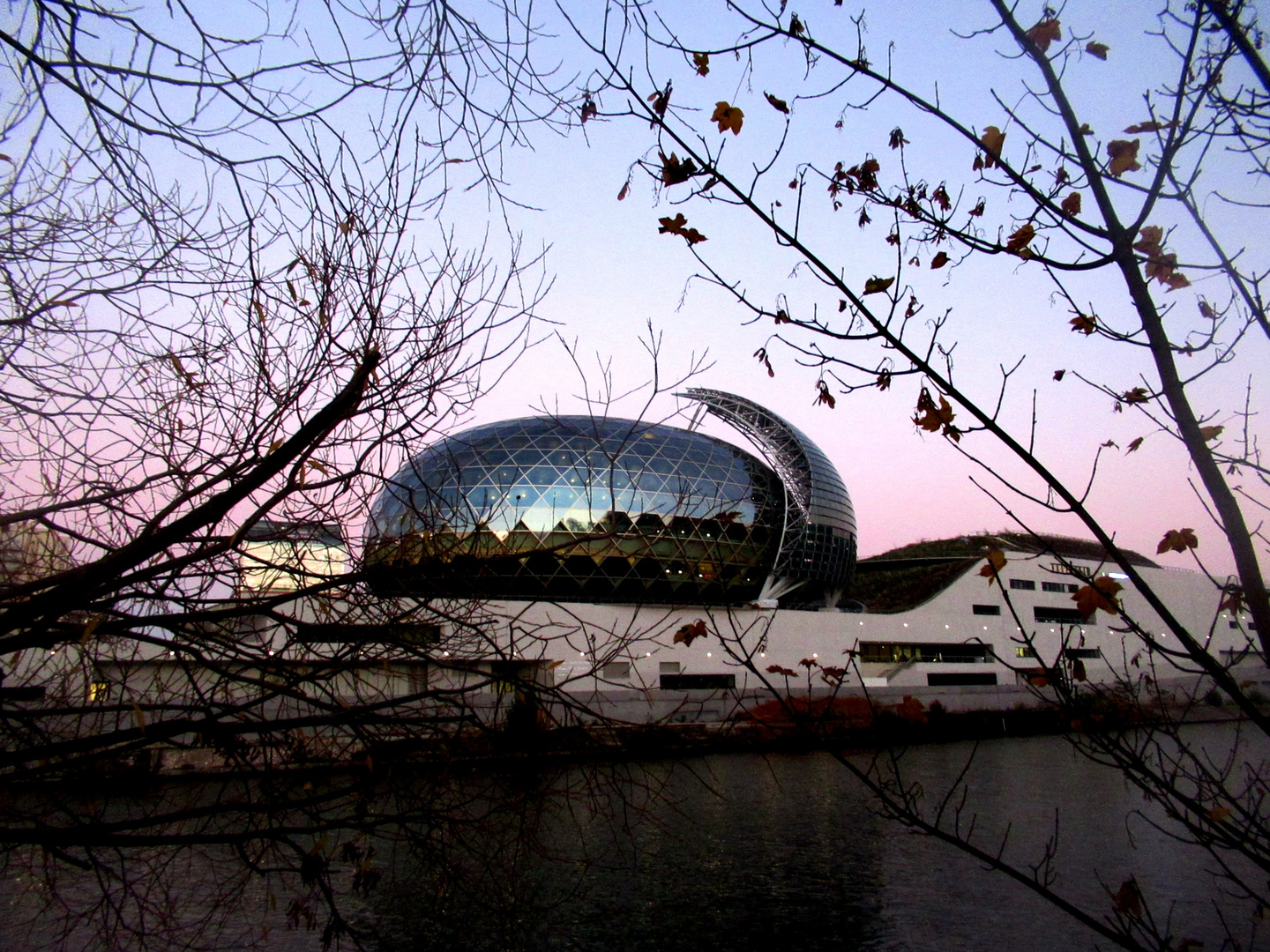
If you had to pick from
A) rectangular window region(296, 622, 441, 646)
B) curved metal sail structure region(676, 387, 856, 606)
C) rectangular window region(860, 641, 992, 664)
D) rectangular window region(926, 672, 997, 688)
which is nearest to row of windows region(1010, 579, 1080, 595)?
rectangular window region(860, 641, 992, 664)

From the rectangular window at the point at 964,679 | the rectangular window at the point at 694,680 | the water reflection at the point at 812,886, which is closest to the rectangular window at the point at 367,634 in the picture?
the water reflection at the point at 812,886

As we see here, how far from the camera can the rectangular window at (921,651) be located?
127 feet

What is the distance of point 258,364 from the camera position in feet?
10.1

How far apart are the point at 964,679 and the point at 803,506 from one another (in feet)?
40.1

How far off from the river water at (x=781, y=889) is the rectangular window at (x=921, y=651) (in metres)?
23.0

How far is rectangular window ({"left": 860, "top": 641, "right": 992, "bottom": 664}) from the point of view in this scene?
38.6 m

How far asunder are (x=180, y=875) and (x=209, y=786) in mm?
6819

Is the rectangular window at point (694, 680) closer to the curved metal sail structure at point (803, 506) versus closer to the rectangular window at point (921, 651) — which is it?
the curved metal sail structure at point (803, 506)

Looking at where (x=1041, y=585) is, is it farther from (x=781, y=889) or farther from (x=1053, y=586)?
(x=781, y=889)

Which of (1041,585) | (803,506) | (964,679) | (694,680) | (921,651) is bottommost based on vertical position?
(964,679)

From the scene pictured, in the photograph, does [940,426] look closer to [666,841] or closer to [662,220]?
[662,220]

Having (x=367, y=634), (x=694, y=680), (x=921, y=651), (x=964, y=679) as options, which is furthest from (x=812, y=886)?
(x=964, y=679)

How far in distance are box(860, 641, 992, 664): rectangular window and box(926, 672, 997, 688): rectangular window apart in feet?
2.19

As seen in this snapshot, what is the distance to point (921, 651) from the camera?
130 ft
